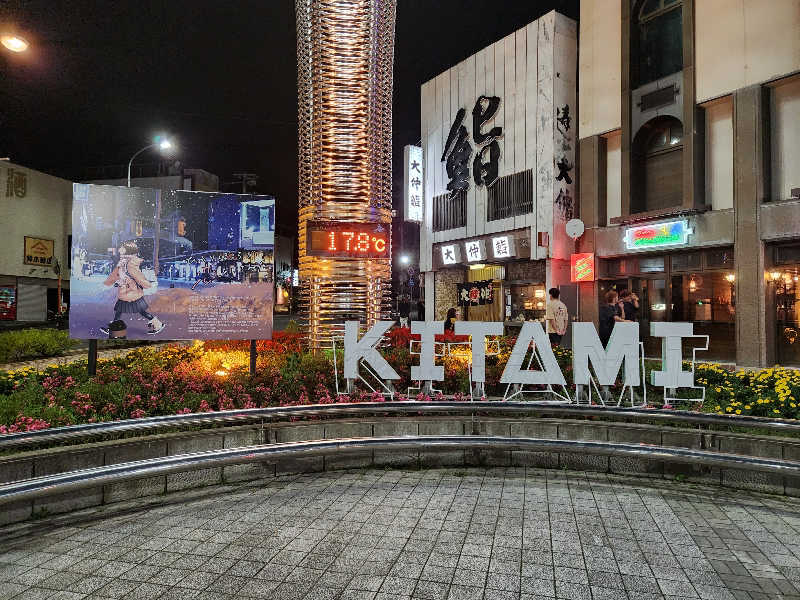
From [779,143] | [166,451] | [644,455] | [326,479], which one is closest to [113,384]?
[166,451]

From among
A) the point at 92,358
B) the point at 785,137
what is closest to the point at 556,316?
the point at 92,358

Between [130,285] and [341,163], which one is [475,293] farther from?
[130,285]

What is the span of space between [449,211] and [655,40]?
11416mm

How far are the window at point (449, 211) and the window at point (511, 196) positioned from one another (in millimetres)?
1760

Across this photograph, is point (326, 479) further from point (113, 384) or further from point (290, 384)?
point (113, 384)

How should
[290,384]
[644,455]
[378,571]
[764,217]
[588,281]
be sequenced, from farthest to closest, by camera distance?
1. [588,281]
2. [764,217]
3. [290,384]
4. [644,455]
5. [378,571]

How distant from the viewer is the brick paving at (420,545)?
3486mm

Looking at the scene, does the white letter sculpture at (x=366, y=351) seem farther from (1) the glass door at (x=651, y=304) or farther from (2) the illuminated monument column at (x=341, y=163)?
(1) the glass door at (x=651, y=304)

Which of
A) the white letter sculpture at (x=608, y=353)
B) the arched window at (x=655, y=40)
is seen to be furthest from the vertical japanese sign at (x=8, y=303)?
the white letter sculpture at (x=608, y=353)

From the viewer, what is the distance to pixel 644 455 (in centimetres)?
534

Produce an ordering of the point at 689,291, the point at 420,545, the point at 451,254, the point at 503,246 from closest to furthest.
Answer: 1. the point at 420,545
2. the point at 689,291
3. the point at 503,246
4. the point at 451,254

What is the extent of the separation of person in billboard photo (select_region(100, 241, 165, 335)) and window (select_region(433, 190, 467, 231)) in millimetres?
19422

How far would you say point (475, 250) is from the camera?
82.9 feet

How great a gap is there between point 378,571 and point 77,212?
271 inches
